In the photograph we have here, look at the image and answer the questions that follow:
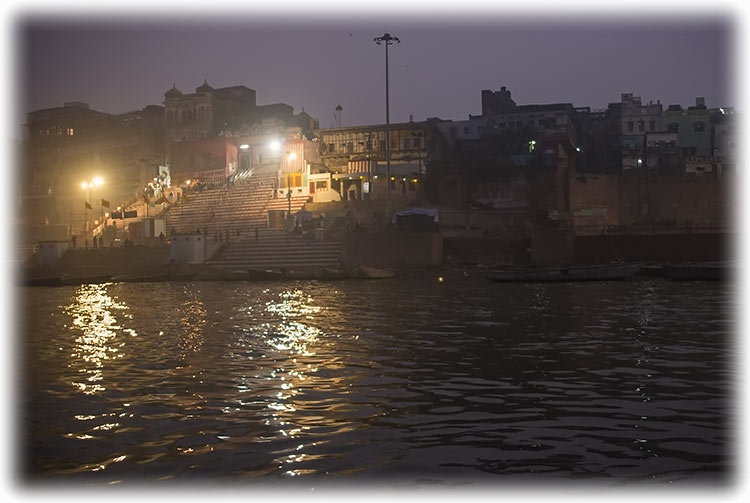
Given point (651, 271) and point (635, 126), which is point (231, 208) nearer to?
point (651, 271)

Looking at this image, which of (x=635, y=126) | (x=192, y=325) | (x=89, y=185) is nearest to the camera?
(x=192, y=325)

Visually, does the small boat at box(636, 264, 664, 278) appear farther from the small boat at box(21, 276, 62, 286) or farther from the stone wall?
the small boat at box(21, 276, 62, 286)

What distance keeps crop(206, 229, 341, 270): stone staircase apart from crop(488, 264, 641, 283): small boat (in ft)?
36.1

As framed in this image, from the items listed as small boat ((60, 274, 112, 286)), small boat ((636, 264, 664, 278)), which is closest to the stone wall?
small boat ((636, 264, 664, 278))

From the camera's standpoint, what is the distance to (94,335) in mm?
15797

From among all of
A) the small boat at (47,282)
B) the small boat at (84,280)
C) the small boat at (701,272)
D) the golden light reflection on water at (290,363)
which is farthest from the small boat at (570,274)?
the small boat at (47,282)

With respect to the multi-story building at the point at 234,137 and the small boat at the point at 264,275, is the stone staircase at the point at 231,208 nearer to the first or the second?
the multi-story building at the point at 234,137

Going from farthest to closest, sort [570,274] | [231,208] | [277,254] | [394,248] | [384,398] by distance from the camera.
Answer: [231,208] < [277,254] < [394,248] < [570,274] < [384,398]

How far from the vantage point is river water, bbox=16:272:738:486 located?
6.14 meters

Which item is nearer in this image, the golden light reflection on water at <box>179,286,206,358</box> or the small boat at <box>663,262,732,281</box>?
the golden light reflection on water at <box>179,286,206,358</box>

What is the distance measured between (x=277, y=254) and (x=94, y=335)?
25.5 m

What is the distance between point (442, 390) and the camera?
917 cm

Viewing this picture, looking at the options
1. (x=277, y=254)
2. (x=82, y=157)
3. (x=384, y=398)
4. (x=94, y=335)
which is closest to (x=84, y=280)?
(x=277, y=254)

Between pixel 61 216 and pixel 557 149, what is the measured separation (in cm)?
4667
